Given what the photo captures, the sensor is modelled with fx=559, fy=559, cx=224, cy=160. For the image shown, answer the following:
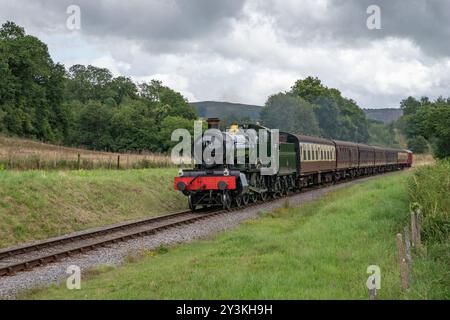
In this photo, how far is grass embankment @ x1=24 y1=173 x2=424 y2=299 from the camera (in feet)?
28.2

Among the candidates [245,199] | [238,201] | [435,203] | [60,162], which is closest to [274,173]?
[245,199]

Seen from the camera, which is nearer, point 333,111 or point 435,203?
point 435,203

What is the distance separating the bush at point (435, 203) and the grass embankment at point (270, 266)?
0.79 m

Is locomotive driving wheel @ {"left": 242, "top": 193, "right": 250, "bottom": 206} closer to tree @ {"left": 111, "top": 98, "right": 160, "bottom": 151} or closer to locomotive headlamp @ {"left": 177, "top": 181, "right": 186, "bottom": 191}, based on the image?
locomotive headlamp @ {"left": 177, "top": 181, "right": 186, "bottom": 191}

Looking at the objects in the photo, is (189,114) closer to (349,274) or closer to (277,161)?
(277,161)

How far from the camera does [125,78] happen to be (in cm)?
10956

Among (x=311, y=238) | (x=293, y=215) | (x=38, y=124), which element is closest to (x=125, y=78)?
(x=38, y=124)

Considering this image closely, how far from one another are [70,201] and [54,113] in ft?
181

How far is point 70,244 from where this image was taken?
15.4 metres

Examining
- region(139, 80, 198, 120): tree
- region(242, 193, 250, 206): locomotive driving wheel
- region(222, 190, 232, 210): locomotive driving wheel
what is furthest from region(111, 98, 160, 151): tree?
region(222, 190, 232, 210): locomotive driving wheel

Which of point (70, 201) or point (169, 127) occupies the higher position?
point (169, 127)

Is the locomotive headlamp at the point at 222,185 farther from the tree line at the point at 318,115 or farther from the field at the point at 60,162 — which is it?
the tree line at the point at 318,115

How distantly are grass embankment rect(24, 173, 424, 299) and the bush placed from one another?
2.60 ft

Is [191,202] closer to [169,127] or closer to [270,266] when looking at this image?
[270,266]
